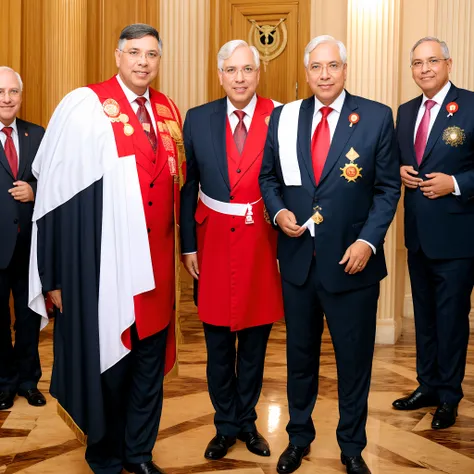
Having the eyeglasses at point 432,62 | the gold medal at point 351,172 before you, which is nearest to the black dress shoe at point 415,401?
the gold medal at point 351,172

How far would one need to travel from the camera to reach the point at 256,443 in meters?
3.40

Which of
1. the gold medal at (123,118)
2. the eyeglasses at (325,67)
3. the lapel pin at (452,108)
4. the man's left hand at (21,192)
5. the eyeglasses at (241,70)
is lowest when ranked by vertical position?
the man's left hand at (21,192)

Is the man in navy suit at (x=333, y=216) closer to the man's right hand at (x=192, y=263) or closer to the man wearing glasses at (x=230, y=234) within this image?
the man wearing glasses at (x=230, y=234)

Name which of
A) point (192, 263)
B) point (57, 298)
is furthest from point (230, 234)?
point (57, 298)

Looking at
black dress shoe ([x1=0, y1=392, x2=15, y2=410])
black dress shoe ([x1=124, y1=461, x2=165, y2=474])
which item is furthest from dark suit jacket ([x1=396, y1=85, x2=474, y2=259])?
black dress shoe ([x1=0, y1=392, x2=15, y2=410])

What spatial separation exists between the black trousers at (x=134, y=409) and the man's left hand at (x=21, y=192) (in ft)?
4.37

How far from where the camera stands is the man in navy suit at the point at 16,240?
4004mm

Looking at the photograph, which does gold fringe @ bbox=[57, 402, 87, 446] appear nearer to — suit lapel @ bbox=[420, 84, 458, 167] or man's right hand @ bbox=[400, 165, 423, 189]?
man's right hand @ bbox=[400, 165, 423, 189]

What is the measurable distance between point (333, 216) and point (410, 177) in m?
0.98

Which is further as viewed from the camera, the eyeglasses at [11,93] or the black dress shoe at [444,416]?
the eyeglasses at [11,93]

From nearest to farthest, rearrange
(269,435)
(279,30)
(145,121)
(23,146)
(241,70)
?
(145,121)
(241,70)
(269,435)
(23,146)
(279,30)

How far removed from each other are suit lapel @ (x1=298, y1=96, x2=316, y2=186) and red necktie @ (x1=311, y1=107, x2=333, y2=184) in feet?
0.08

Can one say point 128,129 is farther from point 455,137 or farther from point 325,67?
point 455,137

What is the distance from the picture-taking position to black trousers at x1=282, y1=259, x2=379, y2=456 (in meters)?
3.07
